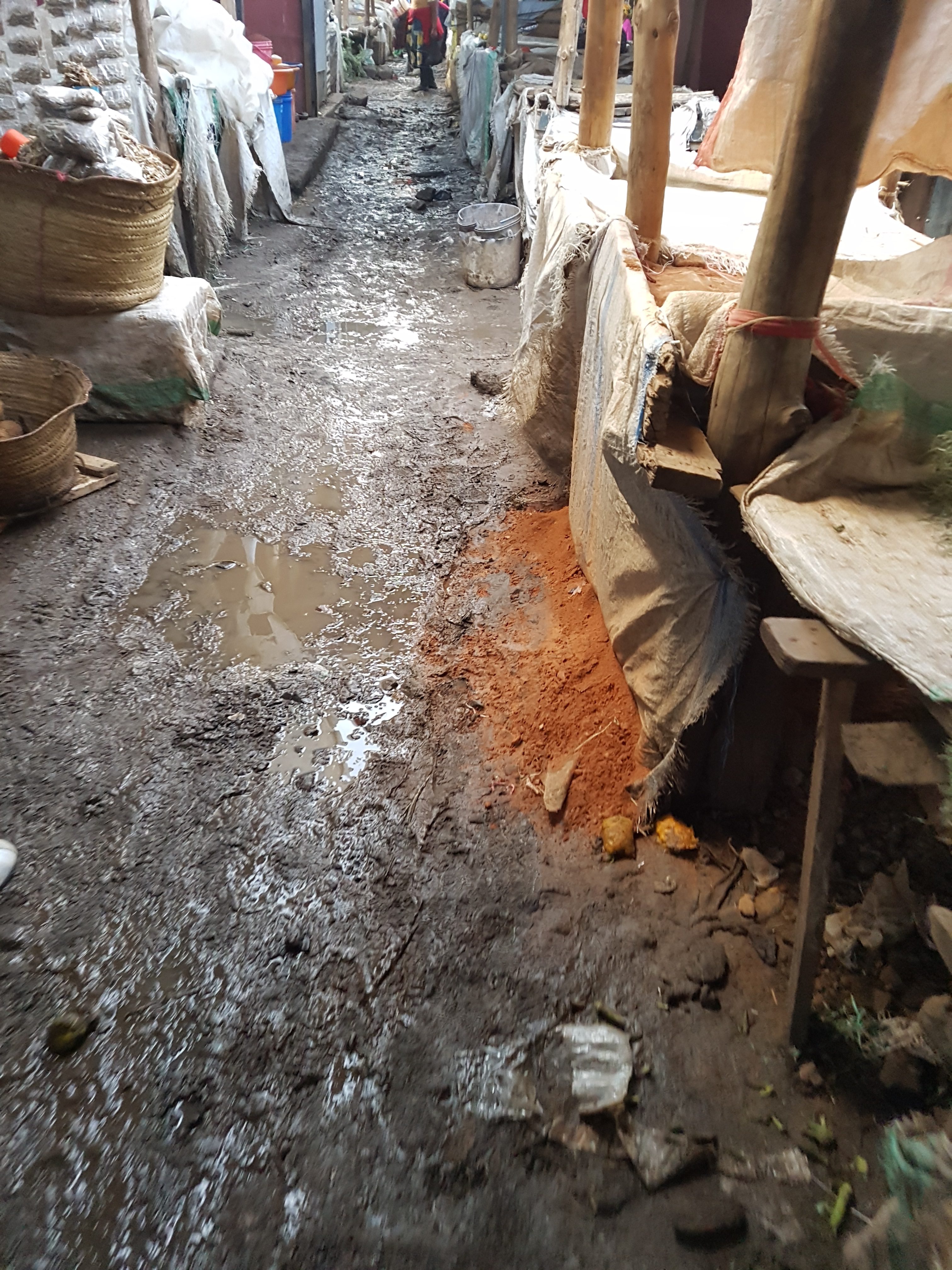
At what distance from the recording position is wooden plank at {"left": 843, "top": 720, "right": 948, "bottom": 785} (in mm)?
1473

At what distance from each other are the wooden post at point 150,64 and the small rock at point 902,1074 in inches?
231

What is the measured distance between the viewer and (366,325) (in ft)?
19.2

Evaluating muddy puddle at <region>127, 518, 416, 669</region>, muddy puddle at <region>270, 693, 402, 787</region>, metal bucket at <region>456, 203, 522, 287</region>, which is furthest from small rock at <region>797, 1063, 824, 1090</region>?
metal bucket at <region>456, 203, 522, 287</region>

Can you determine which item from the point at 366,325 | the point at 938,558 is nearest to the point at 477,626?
the point at 938,558

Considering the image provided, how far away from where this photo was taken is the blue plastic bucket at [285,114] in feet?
25.6

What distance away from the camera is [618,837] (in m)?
2.29

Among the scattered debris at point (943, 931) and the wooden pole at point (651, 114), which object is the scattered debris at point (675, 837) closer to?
the scattered debris at point (943, 931)

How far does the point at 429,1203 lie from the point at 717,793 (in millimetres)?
1265

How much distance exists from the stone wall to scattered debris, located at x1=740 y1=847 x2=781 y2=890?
436 cm

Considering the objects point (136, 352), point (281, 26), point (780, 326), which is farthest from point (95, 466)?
point (281, 26)

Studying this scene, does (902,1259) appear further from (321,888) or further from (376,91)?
(376,91)

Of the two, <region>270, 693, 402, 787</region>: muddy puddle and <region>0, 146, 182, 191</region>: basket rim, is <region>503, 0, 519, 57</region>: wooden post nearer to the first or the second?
<region>0, 146, 182, 191</region>: basket rim

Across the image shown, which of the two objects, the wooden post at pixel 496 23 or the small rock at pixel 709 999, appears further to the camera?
the wooden post at pixel 496 23

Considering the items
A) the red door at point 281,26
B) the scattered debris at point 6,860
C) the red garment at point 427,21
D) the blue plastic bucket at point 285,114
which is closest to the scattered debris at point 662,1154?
the scattered debris at point 6,860
